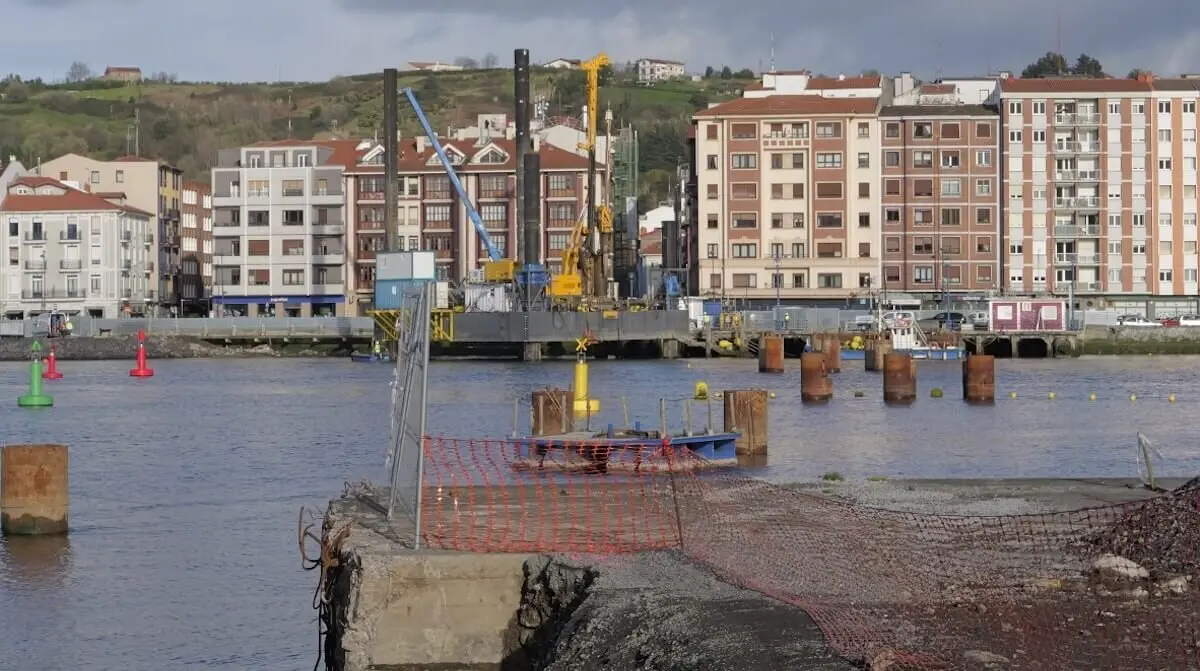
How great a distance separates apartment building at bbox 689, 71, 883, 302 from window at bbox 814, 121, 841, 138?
71 mm

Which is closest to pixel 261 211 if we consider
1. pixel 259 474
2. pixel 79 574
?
pixel 259 474

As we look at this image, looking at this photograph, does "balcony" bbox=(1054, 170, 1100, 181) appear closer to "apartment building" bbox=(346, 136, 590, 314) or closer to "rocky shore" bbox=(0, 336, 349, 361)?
"apartment building" bbox=(346, 136, 590, 314)

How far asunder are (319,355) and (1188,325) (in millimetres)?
56865

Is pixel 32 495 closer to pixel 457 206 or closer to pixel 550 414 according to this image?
pixel 550 414

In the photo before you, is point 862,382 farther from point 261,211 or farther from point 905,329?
point 261,211

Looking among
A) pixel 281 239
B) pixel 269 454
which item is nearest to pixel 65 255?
pixel 281 239

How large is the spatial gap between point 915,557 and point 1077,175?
11880cm

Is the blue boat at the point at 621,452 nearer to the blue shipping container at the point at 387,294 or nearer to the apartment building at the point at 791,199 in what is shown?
the blue shipping container at the point at 387,294

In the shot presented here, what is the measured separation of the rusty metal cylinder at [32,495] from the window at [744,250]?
10636 centimetres

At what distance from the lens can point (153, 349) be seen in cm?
12412

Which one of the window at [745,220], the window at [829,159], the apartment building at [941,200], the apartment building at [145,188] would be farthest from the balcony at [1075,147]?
the apartment building at [145,188]

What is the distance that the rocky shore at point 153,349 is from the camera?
122 metres

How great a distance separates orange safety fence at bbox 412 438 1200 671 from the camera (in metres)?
13.1

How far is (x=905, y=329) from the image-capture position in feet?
356
